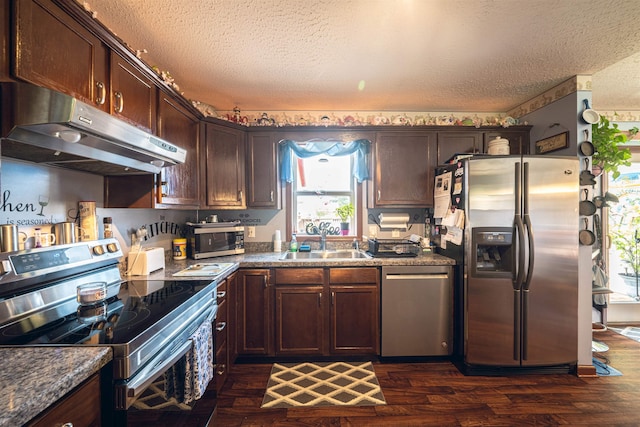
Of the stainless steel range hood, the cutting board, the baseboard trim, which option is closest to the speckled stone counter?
the stainless steel range hood

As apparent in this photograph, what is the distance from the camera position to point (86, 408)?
33.9 inches

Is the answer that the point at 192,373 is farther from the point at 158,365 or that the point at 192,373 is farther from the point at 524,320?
the point at 524,320

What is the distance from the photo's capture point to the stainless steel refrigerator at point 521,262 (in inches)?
87.5

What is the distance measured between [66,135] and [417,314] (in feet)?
8.44

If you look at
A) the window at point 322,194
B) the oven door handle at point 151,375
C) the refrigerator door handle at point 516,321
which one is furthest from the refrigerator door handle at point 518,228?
the oven door handle at point 151,375

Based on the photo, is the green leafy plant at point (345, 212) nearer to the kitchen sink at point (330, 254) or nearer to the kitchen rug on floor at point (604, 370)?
the kitchen sink at point (330, 254)

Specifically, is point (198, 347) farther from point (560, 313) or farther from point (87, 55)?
point (560, 313)

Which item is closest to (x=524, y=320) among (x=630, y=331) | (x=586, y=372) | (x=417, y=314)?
(x=586, y=372)

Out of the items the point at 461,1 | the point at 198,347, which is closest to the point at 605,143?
the point at 461,1

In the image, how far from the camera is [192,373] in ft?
4.72

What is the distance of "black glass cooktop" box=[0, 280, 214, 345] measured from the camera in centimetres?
102

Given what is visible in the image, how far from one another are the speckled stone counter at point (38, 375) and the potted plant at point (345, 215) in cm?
244

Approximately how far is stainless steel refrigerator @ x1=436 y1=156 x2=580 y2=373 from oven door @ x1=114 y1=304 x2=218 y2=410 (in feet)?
6.74

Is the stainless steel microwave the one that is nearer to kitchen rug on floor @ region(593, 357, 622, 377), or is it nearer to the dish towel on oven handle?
the dish towel on oven handle
